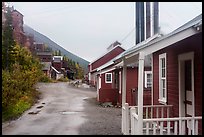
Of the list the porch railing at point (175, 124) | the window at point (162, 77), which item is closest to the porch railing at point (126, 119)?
the porch railing at point (175, 124)

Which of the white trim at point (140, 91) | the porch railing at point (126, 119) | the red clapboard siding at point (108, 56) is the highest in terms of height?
the red clapboard siding at point (108, 56)

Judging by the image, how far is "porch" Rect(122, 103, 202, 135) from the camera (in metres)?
6.51

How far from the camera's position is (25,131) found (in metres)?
10.6

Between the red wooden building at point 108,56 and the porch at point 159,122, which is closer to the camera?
the porch at point 159,122

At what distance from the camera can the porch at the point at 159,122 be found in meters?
6.51

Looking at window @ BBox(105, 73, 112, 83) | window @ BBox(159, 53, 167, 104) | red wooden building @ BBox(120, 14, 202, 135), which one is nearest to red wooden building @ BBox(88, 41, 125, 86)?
window @ BBox(105, 73, 112, 83)

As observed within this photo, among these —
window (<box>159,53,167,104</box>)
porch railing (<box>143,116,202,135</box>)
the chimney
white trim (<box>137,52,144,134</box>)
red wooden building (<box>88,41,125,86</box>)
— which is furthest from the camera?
red wooden building (<box>88,41,125,86</box>)

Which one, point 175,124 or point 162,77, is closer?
point 175,124

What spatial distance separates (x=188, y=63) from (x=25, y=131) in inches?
239

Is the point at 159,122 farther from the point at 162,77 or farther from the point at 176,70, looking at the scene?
the point at 162,77

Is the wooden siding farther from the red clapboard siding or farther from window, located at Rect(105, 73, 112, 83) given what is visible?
the red clapboard siding

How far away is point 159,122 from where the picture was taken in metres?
→ 9.29

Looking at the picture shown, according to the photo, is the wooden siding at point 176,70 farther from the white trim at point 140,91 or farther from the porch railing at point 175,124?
the white trim at point 140,91

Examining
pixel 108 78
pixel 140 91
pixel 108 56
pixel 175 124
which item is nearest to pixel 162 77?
pixel 175 124
